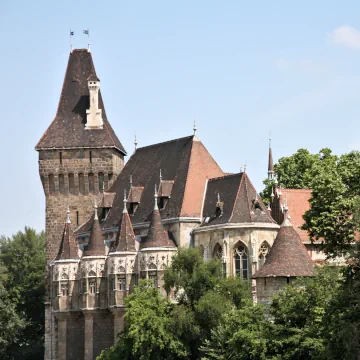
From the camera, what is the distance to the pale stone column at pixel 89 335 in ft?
282

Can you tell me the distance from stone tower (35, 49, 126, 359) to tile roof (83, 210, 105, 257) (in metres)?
7.25

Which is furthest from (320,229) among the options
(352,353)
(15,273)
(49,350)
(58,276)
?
(15,273)

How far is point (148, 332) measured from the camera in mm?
71375

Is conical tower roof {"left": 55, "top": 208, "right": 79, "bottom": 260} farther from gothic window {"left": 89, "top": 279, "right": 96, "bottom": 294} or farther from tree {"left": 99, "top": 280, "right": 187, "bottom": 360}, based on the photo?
tree {"left": 99, "top": 280, "right": 187, "bottom": 360}

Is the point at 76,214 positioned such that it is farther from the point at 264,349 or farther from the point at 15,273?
the point at 264,349

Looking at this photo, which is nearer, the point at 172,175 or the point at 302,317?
the point at 302,317

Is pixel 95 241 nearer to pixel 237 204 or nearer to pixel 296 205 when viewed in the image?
pixel 237 204

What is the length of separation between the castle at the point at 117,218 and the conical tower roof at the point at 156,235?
0.06m

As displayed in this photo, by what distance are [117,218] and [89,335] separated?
26.7 feet

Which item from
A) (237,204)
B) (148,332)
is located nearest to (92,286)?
(237,204)

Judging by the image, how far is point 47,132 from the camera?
96.5 meters

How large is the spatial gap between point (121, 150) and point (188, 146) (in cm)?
876

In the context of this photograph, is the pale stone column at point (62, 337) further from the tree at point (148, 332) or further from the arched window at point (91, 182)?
the tree at point (148, 332)

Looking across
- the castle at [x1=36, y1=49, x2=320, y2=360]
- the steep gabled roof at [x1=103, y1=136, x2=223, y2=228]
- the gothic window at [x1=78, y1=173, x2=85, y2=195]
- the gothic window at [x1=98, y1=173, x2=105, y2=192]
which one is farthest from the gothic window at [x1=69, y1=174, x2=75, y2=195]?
the steep gabled roof at [x1=103, y1=136, x2=223, y2=228]
